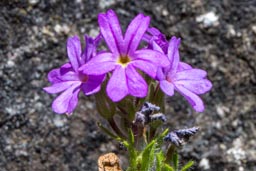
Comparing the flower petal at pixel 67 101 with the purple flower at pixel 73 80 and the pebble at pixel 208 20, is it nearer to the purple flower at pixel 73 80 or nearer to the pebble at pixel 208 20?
the purple flower at pixel 73 80

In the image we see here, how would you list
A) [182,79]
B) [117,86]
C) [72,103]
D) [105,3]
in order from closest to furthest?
[117,86] → [72,103] → [182,79] → [105,3]

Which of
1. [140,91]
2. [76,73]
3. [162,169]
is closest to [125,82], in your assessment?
[140,91]

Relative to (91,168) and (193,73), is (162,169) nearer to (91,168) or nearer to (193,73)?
(193,73)

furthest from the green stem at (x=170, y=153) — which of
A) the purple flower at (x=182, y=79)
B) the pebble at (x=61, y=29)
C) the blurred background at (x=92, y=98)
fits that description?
the pebble at (x=61, y=29)

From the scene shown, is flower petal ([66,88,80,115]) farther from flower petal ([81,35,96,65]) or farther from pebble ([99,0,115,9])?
pebble ([99,0,115,9])

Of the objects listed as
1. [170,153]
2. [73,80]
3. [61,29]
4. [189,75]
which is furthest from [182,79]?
[61,29]

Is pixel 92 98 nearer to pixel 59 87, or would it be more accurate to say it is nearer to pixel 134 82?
pixel 59 87
